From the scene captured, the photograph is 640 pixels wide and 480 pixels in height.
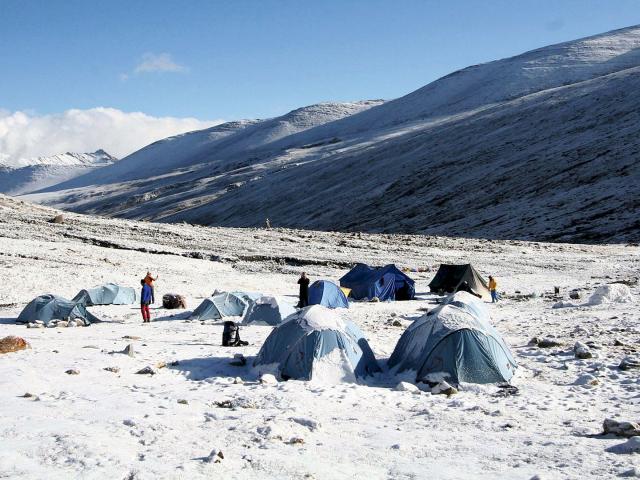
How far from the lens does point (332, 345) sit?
13586 mm

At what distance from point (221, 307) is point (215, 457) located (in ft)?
45.1

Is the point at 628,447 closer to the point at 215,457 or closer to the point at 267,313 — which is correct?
the point at 215,457

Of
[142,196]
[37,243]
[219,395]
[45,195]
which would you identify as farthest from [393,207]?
[45,195]

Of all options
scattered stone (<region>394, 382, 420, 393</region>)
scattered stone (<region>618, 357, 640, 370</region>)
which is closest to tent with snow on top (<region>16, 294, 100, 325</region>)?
scattered stone (<region>394, 382, 420, 393</region>)

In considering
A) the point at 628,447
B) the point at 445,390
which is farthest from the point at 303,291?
the point at 628,447

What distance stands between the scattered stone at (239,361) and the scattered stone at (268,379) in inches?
61.6

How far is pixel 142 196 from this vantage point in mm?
130500

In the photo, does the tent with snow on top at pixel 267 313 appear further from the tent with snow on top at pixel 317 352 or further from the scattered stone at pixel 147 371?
the scattered stone at pixel 147 371

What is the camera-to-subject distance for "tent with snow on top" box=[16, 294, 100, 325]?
68.5ft

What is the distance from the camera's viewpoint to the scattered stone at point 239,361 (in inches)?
580

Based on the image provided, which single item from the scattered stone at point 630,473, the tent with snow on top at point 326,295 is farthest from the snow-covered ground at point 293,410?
the tent with snow on top at point 326,295

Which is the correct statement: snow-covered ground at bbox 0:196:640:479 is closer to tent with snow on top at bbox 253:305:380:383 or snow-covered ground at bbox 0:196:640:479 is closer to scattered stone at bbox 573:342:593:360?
scattered stone at bbox 573:342:593:360

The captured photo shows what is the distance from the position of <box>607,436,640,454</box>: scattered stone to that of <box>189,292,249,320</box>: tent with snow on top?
1517 cm

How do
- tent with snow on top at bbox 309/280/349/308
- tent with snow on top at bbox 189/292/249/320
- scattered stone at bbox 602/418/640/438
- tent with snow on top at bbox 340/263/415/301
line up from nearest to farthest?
1. scattered stone at bbox 602/418/640/438
2. tent with snow on top at bbox 189/292/249/320
3. tent with snow on top at bbox 309/280/349/308
4. tent with snow on top at bbox 340/263/415/301
